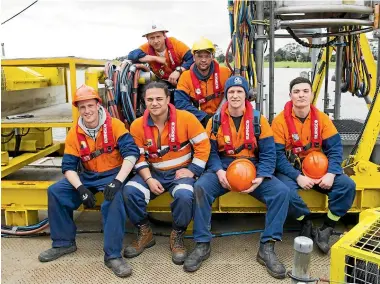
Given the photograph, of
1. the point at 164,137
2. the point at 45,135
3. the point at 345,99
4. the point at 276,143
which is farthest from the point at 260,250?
the point at 345,99

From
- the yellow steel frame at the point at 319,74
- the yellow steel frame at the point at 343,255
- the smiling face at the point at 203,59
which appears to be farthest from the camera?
the yellow steel frame at the point at 319,74

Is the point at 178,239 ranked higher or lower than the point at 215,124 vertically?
lower

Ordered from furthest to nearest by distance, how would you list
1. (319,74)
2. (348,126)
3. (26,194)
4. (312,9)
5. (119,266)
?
(319,74), (348,126), (26,194), (312,9), (119,266)

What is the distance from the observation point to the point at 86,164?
3.82 m

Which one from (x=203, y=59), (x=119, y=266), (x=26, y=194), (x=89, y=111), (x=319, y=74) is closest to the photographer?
(x=119, y=266)

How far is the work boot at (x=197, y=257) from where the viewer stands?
3.43 meters

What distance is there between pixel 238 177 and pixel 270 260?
705 mm

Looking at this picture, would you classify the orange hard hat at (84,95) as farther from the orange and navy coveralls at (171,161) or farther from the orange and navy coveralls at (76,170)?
the orange and navy coveralls at (171,161)

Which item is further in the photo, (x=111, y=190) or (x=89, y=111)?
(x=89, y=111)

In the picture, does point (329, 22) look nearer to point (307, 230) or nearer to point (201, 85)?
point (201, 85)

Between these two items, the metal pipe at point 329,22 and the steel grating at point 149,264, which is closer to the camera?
the steel grating at point 149,264

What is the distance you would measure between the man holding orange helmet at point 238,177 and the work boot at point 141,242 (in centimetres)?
49

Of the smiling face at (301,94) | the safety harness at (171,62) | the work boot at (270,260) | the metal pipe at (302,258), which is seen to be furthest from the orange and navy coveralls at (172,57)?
the metal pipe at (302,258)

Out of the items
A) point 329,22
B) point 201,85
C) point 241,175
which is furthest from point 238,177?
point 329,22
